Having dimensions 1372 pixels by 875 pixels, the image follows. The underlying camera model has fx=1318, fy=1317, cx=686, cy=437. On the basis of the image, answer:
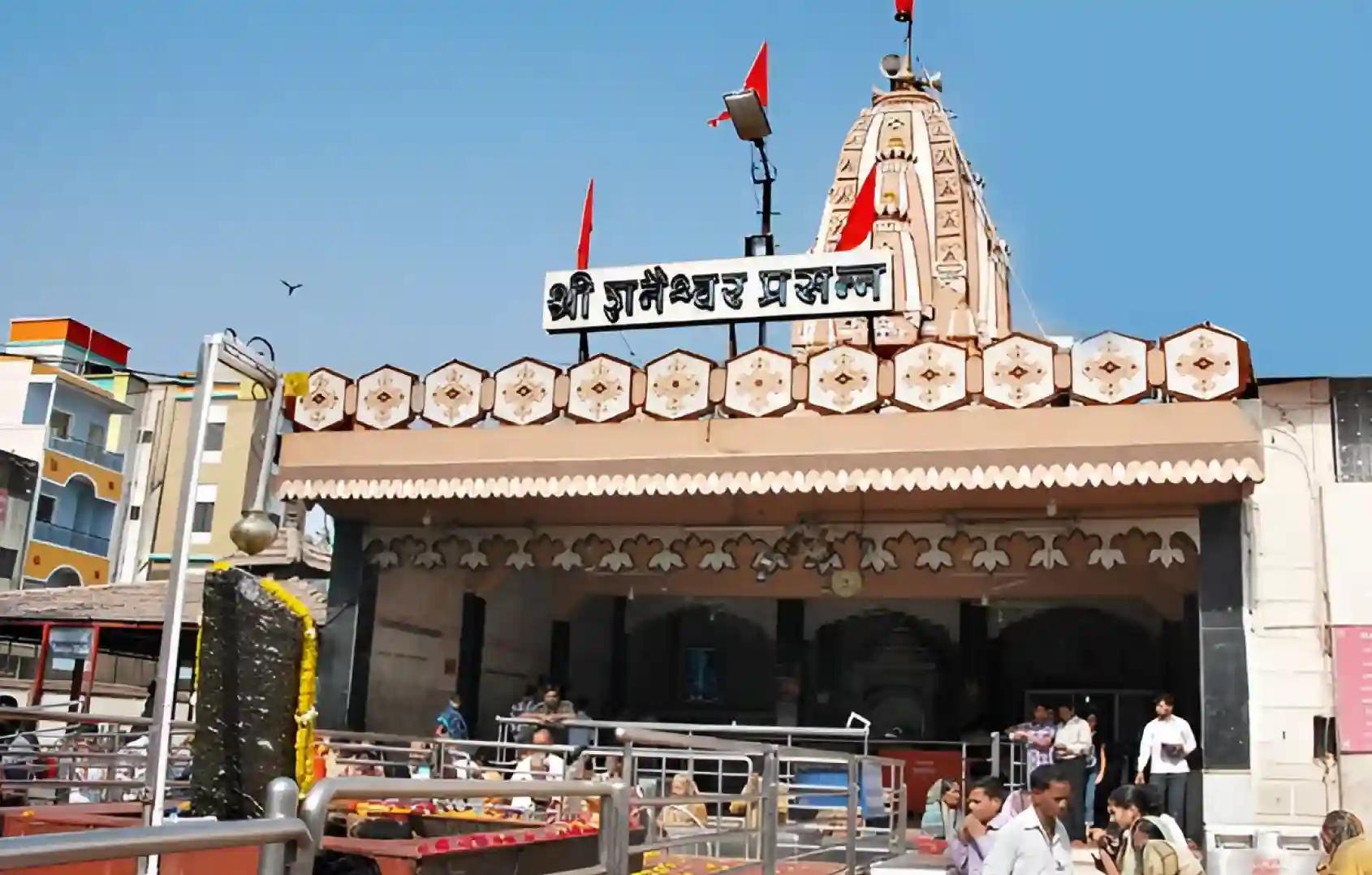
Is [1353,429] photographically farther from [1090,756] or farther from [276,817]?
[276,817]

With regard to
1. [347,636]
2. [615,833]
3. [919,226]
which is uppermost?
[919,226]

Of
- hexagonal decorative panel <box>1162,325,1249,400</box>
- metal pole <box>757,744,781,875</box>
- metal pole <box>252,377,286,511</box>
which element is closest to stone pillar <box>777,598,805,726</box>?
hexagonal decorative panel <box>1162,325,1249,400</box>

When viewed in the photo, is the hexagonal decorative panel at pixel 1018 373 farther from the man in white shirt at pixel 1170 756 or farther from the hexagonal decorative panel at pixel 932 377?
the man in white shirt at pixel 1170 756

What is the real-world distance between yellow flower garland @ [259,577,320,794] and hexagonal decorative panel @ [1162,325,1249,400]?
8523mm

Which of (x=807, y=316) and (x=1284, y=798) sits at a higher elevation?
(x=807, y=316)

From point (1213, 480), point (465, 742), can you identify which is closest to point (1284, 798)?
point (1213, 480)

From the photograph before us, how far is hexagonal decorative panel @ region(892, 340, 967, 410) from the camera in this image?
457 inches

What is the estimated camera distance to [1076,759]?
11.4 m

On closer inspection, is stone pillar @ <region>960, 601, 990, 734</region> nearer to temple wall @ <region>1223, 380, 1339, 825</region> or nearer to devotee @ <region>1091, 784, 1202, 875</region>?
temple wall @ <region>1223, 380, 1339, 825</region>

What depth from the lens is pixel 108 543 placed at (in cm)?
4150

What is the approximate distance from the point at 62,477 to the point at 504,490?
31.7m

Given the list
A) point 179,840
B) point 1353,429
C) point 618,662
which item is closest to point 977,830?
point 179,840

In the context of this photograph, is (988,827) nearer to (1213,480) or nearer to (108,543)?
(1213,480)

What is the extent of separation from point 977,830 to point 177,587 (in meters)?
4.02
